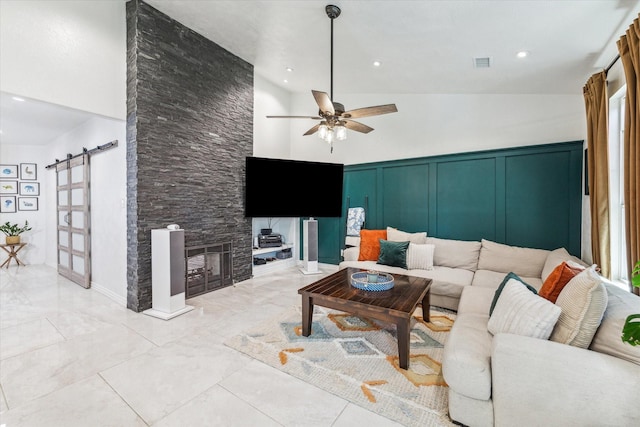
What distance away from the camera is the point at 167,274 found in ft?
10.1

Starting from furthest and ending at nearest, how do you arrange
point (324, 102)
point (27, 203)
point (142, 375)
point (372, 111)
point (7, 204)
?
point (27, 203) < point (7, 204) < point (372, 111) < point (324, 102) < point (142, 375)

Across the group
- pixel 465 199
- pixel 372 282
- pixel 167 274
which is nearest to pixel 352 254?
pixel 372 282

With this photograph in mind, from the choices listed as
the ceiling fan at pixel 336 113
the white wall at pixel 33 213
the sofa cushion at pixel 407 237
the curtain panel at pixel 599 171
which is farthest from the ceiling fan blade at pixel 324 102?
the white wall at pixel 33 213

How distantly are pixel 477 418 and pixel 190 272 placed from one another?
3.50 m

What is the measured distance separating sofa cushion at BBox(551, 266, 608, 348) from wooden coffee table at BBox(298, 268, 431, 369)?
88 centimetres

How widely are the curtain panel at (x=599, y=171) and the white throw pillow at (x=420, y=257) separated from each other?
5.15 feet

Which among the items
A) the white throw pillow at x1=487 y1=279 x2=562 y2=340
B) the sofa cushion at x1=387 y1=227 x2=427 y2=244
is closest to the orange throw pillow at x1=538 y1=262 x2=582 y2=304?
the white throw pillow at x1=487 y1=279 x2=562 y2=340

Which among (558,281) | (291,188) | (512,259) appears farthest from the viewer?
(291,188)

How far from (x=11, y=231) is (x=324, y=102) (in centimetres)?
713

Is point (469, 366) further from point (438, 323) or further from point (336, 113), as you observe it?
point (336, 113)

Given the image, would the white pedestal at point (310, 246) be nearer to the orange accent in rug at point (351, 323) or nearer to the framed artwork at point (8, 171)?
the orange accent in rug at point (351, 323)

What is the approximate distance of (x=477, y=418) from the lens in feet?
4.88

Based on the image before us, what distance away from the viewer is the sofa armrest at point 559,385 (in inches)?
47.1

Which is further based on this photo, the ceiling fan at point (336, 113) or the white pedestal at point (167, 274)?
the white pedestal at point (167, 274)
